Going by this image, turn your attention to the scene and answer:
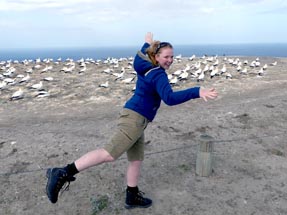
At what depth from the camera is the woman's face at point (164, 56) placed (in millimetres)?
4844

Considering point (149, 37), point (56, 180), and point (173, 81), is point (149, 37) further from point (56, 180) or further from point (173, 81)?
point (173, 81)

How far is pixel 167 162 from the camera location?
7.82 meters

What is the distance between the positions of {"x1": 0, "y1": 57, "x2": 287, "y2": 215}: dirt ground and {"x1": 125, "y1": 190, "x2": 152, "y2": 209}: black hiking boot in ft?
0.28

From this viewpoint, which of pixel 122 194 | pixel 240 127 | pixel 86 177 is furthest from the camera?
pixel 240 127

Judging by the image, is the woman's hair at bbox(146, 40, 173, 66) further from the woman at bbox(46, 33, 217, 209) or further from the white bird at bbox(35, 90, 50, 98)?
the white bird at bbox(35, 90, 50, 98)

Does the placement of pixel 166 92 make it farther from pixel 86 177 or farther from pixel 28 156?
pixel 28 156

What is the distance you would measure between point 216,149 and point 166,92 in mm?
4569

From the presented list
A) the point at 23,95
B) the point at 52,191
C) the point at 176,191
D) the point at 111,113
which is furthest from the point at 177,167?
the point at 23,95

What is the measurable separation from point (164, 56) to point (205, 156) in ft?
9.70

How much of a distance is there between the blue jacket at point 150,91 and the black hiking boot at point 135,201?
57.0 inches

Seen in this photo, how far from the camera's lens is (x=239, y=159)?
26.8 ft

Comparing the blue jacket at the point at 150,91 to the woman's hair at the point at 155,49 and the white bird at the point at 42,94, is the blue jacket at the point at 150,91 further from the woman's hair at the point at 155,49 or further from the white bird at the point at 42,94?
the white bird at the point at 42,94

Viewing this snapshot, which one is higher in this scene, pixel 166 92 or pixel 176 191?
pixel 166 92

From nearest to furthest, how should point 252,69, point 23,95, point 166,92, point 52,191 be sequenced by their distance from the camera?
point 166,92, point 52,191, point 23,95, point 252,69
